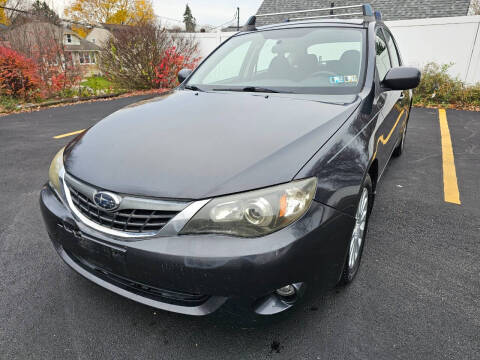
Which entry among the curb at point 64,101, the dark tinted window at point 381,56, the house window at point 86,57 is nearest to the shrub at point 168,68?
the curb at point 64,101

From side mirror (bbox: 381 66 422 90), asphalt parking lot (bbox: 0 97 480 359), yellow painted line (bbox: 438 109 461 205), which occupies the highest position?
side mirror (bbox: 381 66 422 90)

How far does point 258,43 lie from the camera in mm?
3121

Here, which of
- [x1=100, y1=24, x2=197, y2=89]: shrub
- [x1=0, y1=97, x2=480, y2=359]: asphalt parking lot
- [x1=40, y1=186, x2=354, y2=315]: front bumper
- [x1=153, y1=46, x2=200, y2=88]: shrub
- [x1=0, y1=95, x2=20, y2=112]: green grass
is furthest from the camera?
[x1=153, y1=46, x2=200, y2=88]: shrub

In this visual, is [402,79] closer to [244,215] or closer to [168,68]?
[244,215]

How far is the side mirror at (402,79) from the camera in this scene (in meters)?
2.39

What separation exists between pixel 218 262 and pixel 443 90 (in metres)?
9.96

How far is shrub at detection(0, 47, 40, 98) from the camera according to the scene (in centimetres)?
959

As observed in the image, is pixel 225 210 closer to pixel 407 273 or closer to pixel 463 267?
pixel 407 273

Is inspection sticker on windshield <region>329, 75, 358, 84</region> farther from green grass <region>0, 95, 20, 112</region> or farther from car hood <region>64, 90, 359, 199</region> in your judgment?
green grass <region>0, 95, 20, 112</region>

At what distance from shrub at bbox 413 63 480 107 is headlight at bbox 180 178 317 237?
9.40 m

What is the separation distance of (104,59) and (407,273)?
45.0ft

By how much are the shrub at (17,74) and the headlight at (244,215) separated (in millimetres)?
10833

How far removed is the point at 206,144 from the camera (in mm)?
1701

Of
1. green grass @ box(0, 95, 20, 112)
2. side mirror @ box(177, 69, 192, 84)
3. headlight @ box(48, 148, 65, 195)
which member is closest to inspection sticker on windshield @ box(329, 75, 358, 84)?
side mirror @ box(177, 69, 192, 84)
